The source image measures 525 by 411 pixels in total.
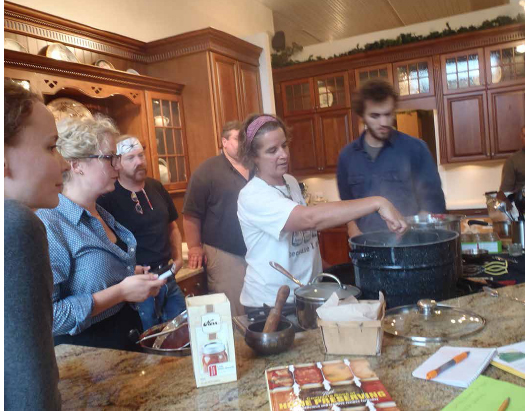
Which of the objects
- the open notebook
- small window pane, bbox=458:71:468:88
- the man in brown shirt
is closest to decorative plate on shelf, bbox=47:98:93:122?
the open notebook

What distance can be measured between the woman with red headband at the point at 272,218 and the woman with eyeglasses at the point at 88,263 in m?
0.47

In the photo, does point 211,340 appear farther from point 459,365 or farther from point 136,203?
point 136,203

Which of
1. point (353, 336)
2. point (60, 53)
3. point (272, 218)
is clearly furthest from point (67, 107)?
point (353, 336)

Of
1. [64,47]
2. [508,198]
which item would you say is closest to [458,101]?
[508,198]

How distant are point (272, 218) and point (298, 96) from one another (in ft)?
16.2

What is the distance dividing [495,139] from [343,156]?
3.62m

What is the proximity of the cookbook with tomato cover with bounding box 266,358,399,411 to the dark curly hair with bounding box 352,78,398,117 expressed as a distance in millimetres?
1784

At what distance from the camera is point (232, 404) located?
0.99 m

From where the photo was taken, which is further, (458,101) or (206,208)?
(458,101)

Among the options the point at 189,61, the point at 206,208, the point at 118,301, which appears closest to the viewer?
the point at 118,301

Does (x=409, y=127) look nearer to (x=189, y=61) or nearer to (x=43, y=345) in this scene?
(x=189, y=61)

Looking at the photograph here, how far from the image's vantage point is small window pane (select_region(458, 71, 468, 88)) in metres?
5.63

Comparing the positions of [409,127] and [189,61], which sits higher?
[189,61]

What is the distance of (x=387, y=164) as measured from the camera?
2.64 m
